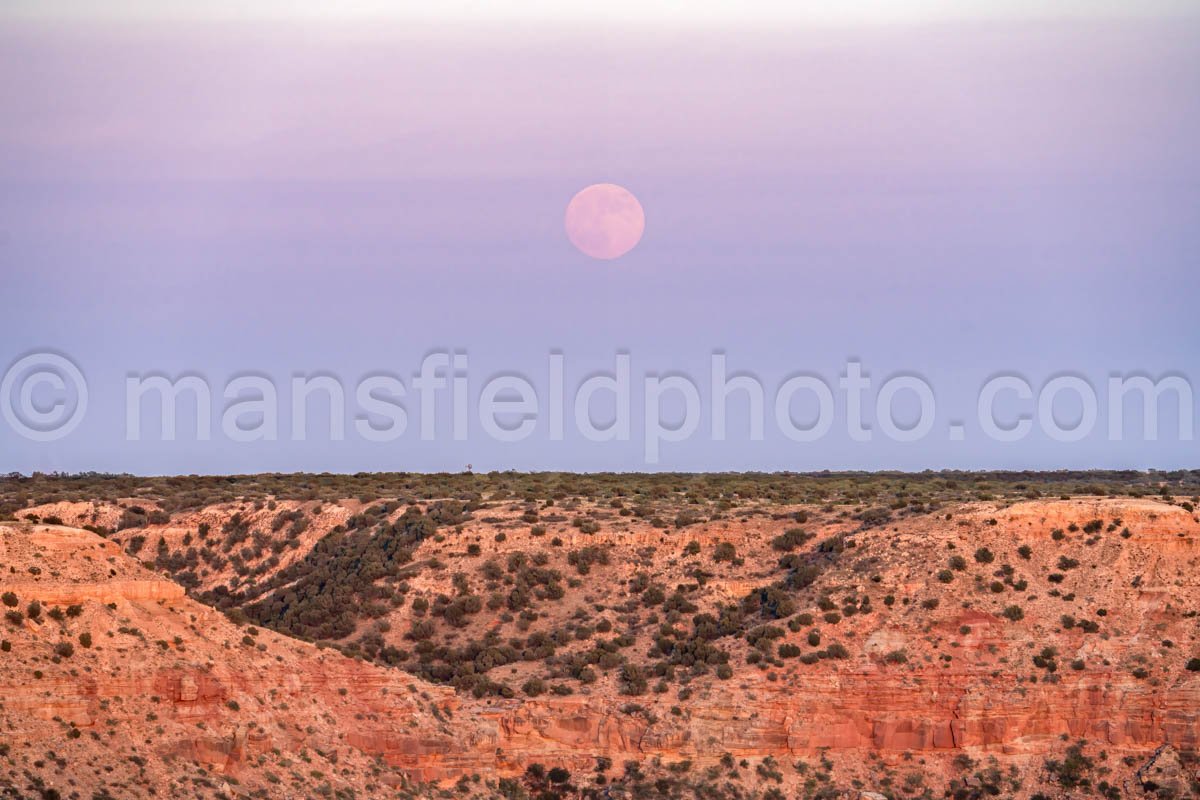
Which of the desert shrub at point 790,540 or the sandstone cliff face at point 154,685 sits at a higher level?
the desert shrub at point 790,540

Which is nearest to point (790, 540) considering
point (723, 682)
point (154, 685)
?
point (723, 682)

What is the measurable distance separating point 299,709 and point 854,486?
175 ft

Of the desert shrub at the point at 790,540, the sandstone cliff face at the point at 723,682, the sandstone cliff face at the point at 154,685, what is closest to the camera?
the sandstone cliff face at the point at 154,685

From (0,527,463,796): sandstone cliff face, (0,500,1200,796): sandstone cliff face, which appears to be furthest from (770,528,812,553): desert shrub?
(0,527,463,796): sandstone cliff face

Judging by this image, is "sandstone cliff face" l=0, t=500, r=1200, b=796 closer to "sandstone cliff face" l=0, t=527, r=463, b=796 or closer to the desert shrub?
"sandstone cliff face" l=0, t=527, r=463, b=796

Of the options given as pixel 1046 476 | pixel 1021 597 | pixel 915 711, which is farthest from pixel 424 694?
pixel 1046 476

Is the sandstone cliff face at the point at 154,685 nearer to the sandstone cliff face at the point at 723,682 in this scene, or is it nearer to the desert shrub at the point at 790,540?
the sandstone cliff face at the point at 723,682

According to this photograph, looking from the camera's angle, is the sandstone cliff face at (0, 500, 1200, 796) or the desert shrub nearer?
the sandstone cliff face at (0, 500, 1200, 796)

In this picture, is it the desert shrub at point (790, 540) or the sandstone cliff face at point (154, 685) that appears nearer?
the sandstone cliff face at point (154, 685)

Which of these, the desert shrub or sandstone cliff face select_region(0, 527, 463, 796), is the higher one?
the desert shrub

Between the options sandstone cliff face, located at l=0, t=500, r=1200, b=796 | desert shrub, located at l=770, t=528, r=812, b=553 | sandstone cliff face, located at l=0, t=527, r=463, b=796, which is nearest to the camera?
sandstone cliff face, located at l=0, t=527, r=463, b=796

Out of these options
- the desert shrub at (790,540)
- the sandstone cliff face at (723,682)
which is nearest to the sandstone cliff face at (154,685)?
the sandstone cliff face at (723,682)

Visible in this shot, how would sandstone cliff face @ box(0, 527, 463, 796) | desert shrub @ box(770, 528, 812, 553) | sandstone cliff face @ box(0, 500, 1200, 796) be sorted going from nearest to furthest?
1. sandstone cliff face @ box(0, 527, 463, 796)
2. sandstone cliff face @ box(0, 500, 1200, 796)
3. desert shrub @ box(770, 528, 812, 553)

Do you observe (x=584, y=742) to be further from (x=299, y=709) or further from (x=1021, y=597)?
(x=1021, y=597)
